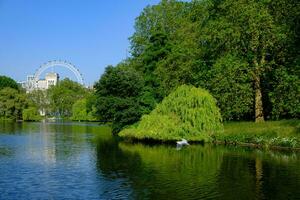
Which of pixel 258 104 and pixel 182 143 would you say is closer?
pixel 182 143

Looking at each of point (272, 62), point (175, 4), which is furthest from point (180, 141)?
point (175, 4)

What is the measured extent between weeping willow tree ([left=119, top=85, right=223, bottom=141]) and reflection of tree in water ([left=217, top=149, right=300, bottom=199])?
346 inches

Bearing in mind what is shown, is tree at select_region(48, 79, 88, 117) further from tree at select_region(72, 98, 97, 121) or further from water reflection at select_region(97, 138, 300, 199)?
water reflection at select_region(97, 138, 300, 199)

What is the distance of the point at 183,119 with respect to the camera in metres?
43.7

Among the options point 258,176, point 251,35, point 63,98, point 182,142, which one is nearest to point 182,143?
point 182,142

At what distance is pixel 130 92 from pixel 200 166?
24337 mm

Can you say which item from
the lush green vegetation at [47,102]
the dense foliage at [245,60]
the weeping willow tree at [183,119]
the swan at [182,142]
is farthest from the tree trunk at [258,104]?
the lush green vegetation at [47,102]

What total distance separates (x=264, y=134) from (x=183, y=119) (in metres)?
7.39

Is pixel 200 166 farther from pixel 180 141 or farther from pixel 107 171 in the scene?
pixel 180 141

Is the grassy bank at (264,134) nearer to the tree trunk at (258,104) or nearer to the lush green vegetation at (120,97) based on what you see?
the tree trunk at (258,104)

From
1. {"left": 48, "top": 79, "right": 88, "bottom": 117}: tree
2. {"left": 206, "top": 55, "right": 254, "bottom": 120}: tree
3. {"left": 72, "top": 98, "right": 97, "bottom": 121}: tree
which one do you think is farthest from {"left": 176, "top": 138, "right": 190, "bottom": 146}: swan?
{"left": 48, "top": 79, "right": 88, "bottom": 117}: tree

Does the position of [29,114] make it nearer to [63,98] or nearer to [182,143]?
[63,98]

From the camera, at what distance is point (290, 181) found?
918 inches

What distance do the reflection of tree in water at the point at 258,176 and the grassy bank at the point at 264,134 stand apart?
518cm
